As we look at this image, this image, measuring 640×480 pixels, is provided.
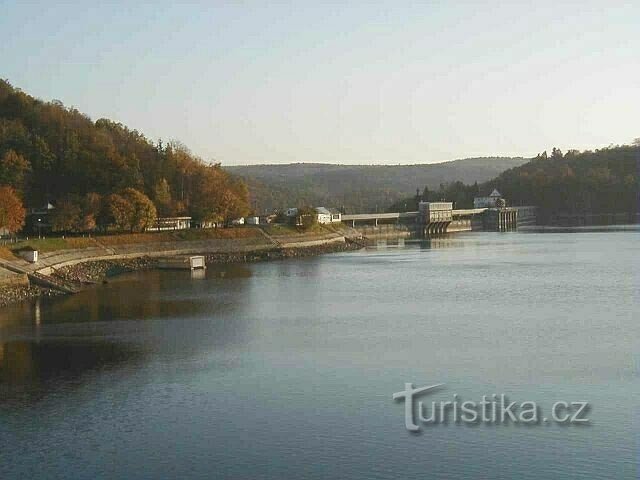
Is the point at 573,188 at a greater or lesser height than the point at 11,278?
greater

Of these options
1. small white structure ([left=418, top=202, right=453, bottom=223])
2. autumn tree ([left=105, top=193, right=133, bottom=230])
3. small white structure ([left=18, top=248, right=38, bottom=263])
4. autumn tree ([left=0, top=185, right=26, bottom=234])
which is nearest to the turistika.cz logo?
small white structure ([left=18, top=248, right=38, bottom=263])

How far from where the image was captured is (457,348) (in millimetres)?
15953

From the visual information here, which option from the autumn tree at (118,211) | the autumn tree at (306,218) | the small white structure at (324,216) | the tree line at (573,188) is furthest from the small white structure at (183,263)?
the tree line at (573,188)

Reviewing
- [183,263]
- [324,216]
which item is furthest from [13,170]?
[324,216]

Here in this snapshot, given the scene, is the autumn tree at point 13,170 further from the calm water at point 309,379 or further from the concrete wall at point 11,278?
the calm water at point 309,379

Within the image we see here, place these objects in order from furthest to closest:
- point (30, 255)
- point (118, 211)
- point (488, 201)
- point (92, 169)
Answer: point (488, 201) < point (92, 169) < point (118, 211) < point (30, 255)

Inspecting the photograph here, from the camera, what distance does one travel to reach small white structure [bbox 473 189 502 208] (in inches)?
3442

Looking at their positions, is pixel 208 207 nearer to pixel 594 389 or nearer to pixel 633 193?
pixel 594 389

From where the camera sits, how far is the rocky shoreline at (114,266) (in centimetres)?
2428

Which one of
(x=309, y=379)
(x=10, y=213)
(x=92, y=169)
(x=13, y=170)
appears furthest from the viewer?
(x=92, y=169)

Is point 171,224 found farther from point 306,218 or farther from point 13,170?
point 306,218

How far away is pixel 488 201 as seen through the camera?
88688mm

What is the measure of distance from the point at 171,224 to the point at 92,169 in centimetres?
467

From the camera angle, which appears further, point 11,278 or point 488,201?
point 488,201
